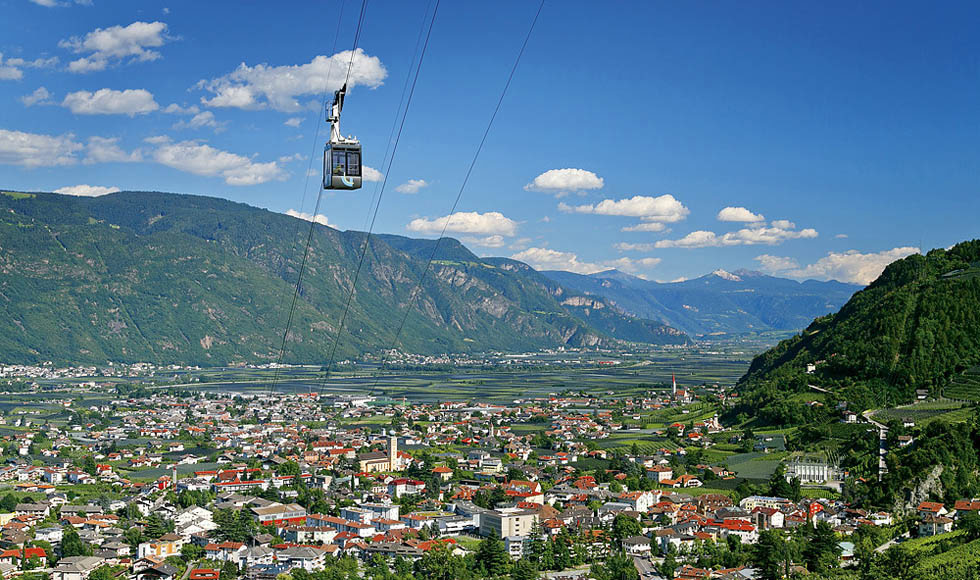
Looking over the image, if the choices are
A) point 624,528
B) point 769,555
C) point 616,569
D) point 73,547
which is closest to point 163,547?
point 73,547

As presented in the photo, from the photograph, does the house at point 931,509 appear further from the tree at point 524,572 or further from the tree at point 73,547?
the tree at point 73,547

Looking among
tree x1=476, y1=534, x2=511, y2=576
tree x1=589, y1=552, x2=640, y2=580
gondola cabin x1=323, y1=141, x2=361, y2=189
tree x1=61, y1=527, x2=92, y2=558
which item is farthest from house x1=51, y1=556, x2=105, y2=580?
gondola cabin x1=323, y1=141, x2=361, y2=189

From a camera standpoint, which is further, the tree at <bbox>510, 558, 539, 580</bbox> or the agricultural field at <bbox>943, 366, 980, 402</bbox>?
the agricultural field at <bbox>943, 366, 980, 402</bbox>

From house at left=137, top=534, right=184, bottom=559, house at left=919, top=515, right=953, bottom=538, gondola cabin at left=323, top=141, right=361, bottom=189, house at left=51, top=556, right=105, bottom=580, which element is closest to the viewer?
gondola cabin at left=323, top=141, right=361, bottom=189

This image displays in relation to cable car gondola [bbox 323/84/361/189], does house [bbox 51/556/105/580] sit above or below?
below

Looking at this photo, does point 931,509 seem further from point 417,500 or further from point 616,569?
point 417,500

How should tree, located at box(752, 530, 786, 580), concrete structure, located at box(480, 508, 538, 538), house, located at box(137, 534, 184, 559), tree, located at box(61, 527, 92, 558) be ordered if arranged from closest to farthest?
1. tree, located at box(752, 530, 786, 580)
2. tree, located at box(61, 527, 92, 558)
3. house, located at box(137, 534, 184, 559)
4. concrete structure, located at box(480, 508, 538, 538)

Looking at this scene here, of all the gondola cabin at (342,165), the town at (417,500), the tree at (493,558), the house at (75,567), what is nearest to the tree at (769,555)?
the town at (417,500)

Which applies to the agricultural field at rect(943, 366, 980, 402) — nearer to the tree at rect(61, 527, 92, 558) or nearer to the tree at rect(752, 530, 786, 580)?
the tree at rect(752, 530, 786, 580)
